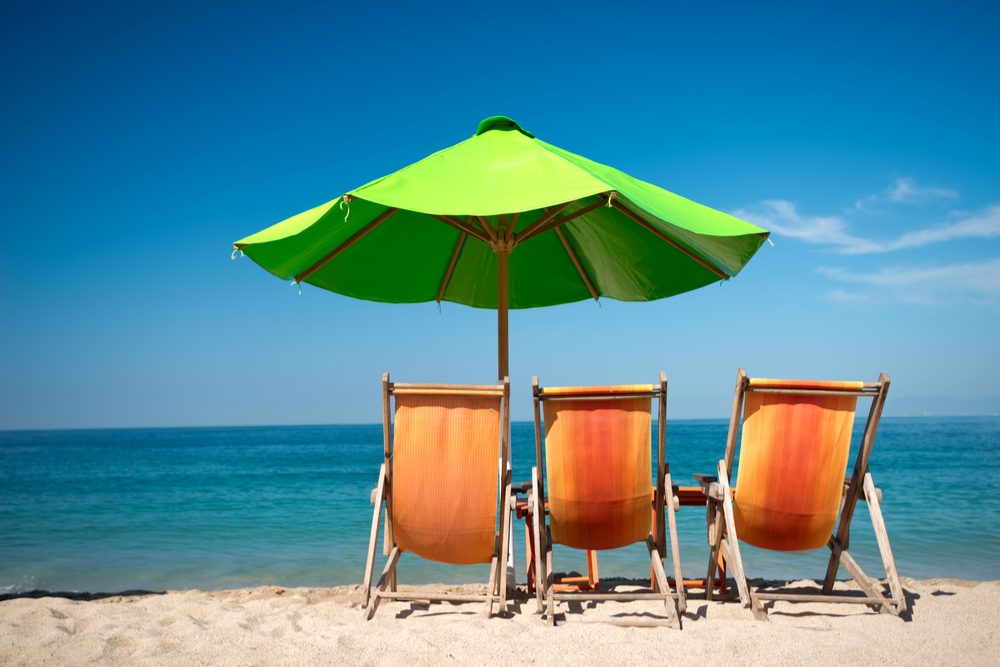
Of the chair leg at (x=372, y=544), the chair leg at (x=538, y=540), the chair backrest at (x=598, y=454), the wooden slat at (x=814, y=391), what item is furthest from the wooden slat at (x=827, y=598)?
the chair leg at (x=372, y=544)

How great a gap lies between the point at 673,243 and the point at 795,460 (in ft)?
6.12

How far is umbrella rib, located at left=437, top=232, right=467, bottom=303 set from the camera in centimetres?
534

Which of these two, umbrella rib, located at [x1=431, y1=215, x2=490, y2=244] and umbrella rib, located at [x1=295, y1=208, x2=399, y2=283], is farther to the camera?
umbrella rib, located at [x1=295, y1=208, x2=399, y2=283]

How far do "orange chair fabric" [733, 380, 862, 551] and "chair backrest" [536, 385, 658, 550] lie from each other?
1.75 ft

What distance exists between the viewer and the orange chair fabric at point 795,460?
10.6 ft

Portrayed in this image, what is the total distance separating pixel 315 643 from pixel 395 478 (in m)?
0.83

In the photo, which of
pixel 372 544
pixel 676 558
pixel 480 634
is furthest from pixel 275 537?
pixel 676 558

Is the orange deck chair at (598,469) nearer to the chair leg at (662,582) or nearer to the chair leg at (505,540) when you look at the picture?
the chair leg at (662,582)

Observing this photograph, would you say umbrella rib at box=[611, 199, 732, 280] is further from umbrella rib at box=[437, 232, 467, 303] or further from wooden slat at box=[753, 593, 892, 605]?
wooden slat at box=[753, 593, 892, 605]

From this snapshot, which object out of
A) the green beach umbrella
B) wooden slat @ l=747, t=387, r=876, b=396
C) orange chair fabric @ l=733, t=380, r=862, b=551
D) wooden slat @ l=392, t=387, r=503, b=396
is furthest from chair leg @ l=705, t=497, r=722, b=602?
the green beach umbrella

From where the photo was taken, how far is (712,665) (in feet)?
8.21

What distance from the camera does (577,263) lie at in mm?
5465

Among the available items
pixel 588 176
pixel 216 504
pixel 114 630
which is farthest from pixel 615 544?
pixel 216 504

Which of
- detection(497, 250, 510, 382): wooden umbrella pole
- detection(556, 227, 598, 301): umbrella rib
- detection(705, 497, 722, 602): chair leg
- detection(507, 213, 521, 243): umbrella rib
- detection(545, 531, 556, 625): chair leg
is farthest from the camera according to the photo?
detection(556, 227, 598, 301): umbrella rib
